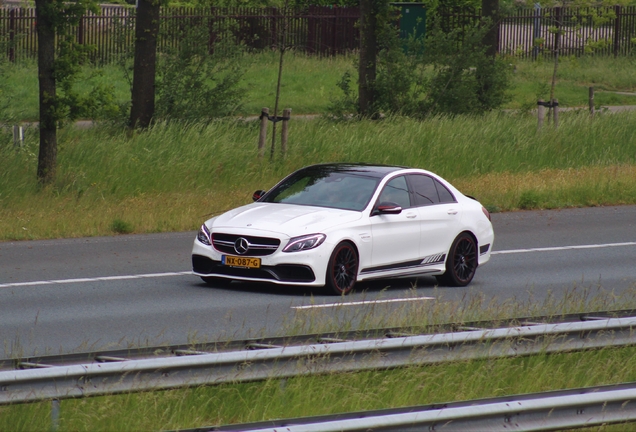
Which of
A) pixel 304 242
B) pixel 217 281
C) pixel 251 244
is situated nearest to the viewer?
pixel 304 242

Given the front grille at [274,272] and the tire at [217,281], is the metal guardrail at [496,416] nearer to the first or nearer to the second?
the front grille at [274,272]

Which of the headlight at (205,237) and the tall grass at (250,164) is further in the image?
the tall grass at (250,164)

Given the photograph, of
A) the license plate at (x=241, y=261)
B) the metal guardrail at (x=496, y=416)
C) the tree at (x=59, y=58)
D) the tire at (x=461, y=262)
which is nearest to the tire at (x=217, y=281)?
the license plate at (x=241, y=261)

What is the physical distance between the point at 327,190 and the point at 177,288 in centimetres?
209

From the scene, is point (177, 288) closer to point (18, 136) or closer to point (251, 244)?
point (251, 244)

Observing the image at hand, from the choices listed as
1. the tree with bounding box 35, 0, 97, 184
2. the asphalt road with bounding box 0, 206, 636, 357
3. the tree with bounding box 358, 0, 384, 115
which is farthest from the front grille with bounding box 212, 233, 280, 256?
the tree with bounding box 358, 0, 384, 115

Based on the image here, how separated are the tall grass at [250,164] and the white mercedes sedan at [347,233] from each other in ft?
16.4

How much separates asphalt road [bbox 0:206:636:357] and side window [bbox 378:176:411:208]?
1.01 meters

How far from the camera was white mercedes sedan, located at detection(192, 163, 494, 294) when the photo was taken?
12141 millimetres

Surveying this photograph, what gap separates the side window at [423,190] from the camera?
1361 cm

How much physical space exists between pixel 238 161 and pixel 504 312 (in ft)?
39.6

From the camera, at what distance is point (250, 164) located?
21500mm

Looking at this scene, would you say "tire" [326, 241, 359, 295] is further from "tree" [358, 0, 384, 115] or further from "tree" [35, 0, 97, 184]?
"tree" [358, 0, 384, 115]

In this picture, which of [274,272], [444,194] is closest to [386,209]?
[444,194]
